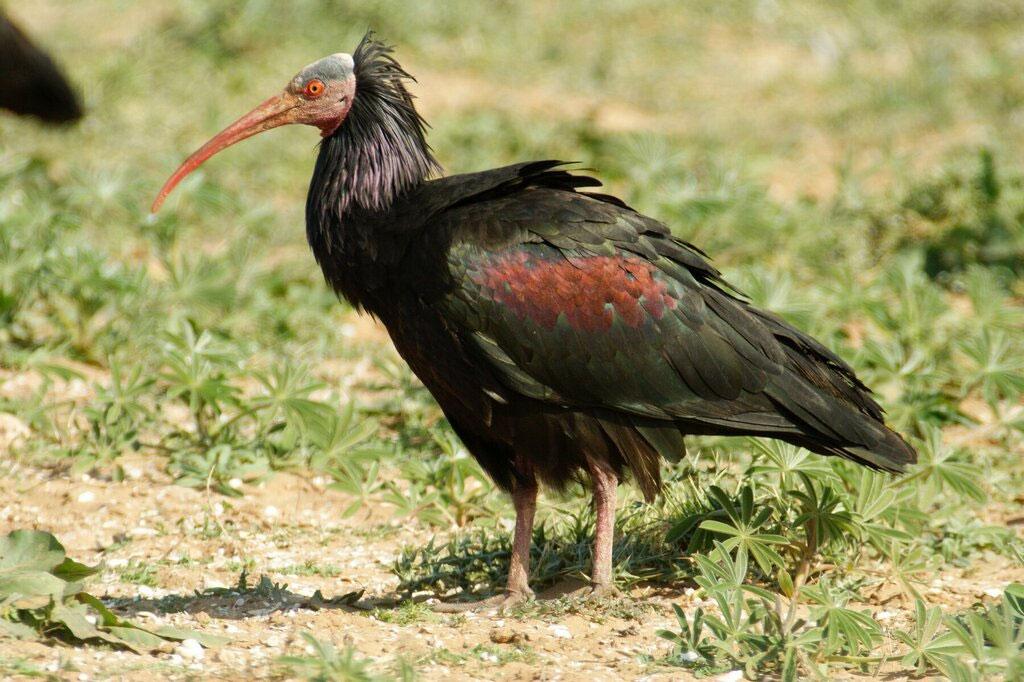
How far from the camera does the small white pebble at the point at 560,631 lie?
14.8 feet

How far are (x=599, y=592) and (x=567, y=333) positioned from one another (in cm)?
100

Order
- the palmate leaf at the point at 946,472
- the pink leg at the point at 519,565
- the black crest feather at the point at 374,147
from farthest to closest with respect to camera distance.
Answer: the palmate leaf at the point at 946,472, the black crest feather at the point at 374,147, the pink leg at the point at 519,565

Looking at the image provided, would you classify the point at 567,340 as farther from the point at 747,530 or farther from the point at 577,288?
the point at 747,530

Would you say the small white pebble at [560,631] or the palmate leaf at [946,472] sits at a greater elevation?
the palmate leaf at [946,472]

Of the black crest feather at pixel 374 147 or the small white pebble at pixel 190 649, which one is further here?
the black crest feather at pixel 374 147

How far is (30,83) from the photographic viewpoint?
381 inches

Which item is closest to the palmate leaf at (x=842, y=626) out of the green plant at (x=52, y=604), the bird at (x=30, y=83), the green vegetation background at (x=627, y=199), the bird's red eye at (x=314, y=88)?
the green vegetation background at (x=627, y=199)

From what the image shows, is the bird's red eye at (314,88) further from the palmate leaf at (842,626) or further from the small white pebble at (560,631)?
the palmate leaf at (842,626)

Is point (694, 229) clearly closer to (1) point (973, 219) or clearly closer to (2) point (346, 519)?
(1) point (973, 219)

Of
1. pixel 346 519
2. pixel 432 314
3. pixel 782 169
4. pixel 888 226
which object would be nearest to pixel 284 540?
pixel 346 519

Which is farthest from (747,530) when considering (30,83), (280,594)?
(30,83)

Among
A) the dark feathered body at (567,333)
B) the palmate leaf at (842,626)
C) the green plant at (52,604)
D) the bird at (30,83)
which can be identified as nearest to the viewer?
the green plant at (52,604)

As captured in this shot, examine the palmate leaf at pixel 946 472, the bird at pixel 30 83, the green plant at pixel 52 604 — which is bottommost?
the green plant at pixel 52 604

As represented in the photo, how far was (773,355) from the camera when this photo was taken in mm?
4988
